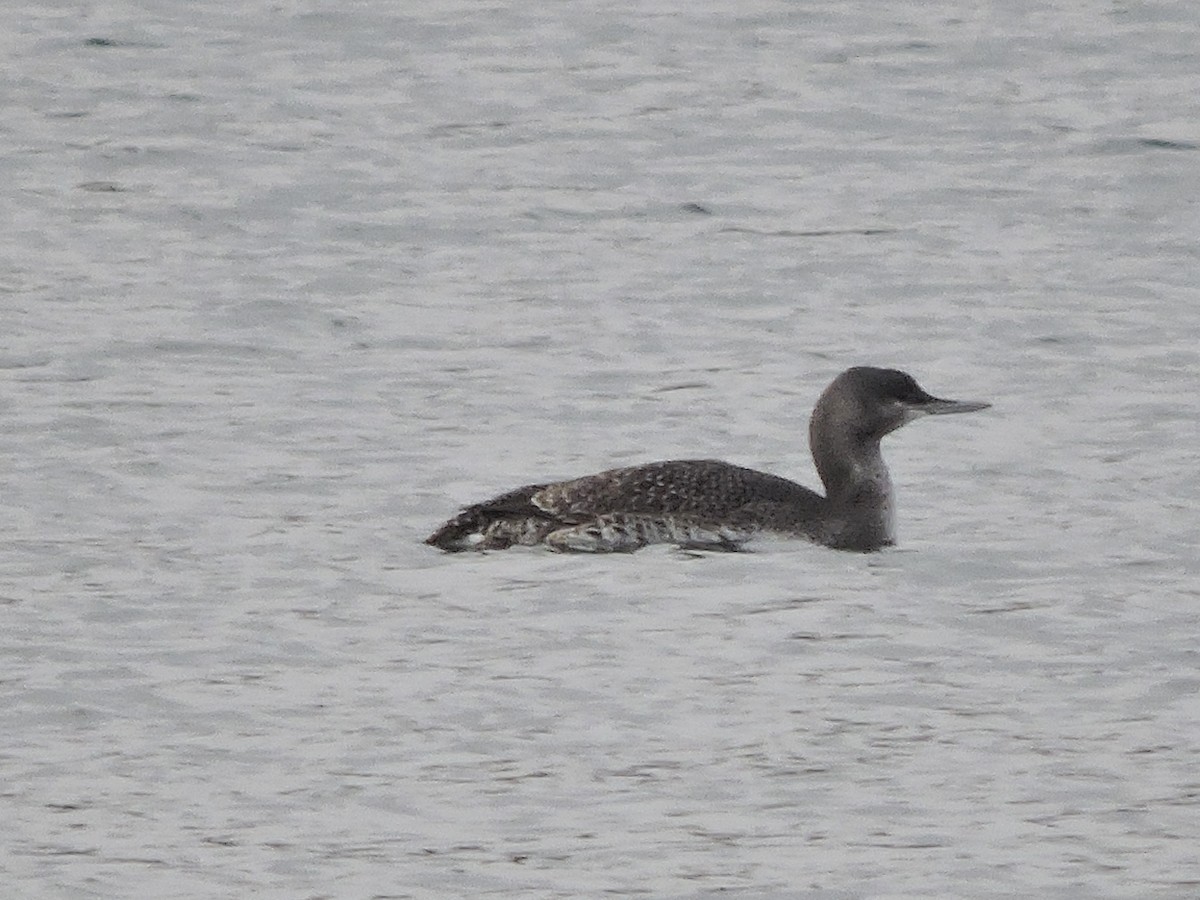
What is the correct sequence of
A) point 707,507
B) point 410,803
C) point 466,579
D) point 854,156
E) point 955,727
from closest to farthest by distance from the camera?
point 410,803
point 955,727
point 466,579
point 707,507
point 854,156

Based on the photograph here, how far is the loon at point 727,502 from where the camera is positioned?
10.4 metres

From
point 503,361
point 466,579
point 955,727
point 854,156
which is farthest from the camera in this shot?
point 854,156

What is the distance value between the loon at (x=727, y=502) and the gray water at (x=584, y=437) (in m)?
0.19

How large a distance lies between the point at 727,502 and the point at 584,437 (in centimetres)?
148

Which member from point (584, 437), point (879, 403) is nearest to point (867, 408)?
point (879, 403)

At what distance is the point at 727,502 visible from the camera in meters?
10.6

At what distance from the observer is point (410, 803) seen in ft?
24.8

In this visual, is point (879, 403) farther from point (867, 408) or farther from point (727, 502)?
point (727, 502)

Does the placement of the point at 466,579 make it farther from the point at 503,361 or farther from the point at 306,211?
the point at 306,211

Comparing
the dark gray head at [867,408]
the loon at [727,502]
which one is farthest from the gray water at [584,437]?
the dark gray head at [867,408]

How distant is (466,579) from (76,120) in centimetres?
828

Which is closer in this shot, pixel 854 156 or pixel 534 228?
pixel 534 228

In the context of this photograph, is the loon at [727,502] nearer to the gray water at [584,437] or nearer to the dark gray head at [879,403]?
the dark gray head at [879,403]

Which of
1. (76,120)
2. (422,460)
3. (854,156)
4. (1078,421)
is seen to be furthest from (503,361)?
(76,120)
